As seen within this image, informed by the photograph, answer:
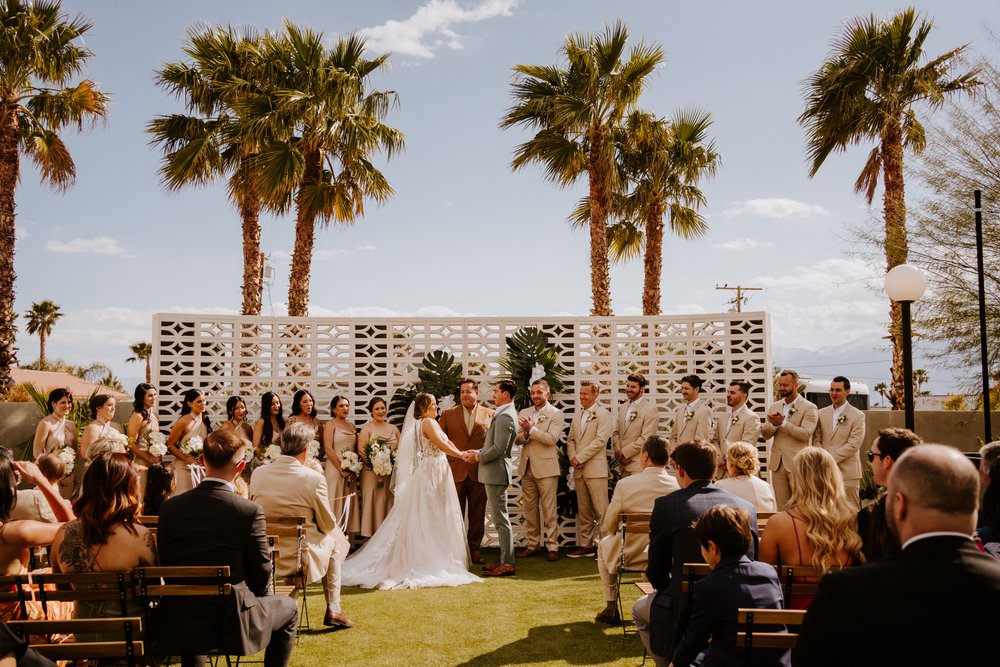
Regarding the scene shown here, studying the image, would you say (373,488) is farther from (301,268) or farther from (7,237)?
(7,237)

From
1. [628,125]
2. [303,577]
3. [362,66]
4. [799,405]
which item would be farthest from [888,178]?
[303,577]

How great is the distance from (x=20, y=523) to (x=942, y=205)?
1522 centimetres

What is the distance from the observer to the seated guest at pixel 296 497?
6.32 m

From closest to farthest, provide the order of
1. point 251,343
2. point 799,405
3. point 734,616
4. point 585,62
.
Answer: point 734,616 → point 799,405 → point 251,343 → point 585,62

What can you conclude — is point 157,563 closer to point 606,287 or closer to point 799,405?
point 799,405

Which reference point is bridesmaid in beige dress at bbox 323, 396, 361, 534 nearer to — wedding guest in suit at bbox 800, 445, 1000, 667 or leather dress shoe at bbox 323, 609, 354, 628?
leather dress shoe at bbox 323, 609, 354, 628

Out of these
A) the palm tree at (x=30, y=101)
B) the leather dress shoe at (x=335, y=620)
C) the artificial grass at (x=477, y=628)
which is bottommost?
the artificial grass at (x=477, y=628)

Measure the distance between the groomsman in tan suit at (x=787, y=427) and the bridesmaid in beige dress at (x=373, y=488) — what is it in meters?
4.89

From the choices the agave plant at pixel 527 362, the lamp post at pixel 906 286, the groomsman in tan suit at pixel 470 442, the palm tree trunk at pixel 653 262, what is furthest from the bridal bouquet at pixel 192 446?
the palm tree trunk at pixel 653 262

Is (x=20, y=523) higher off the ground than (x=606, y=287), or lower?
lower

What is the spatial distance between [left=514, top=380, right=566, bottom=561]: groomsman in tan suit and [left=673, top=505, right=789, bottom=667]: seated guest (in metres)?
6.22

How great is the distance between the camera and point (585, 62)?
51.6 ft

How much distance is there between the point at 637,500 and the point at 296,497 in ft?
9.17

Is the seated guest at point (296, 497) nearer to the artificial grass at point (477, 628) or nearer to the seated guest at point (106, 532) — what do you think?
the artificial grass at point (477, 628)
